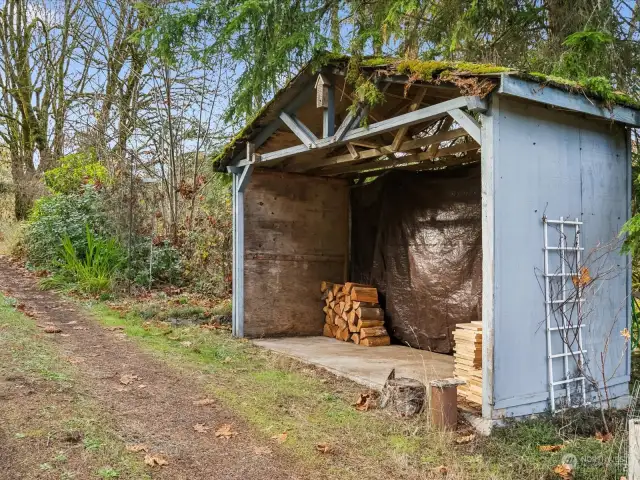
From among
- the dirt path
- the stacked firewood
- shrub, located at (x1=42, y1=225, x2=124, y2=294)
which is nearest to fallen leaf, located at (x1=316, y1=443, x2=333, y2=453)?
the dirt path

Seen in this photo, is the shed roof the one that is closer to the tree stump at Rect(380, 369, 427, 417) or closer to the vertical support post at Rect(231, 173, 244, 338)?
the vertical support post at Rect(231, 173, 244, 338)

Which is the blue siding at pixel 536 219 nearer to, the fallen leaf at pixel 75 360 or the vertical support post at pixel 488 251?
the vertical support post at pixel 488 251

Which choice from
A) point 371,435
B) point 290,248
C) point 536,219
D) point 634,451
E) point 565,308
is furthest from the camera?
point 290,248

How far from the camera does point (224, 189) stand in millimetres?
10203

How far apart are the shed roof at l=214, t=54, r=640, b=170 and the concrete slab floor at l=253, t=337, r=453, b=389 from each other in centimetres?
260

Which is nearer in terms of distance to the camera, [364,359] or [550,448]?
[550,448]

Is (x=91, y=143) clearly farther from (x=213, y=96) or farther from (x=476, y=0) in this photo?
(x=476, y=0)

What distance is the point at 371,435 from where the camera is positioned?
3.82 m

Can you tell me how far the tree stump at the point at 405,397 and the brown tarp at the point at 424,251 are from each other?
7.25 ft

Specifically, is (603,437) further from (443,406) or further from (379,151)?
(379,151)

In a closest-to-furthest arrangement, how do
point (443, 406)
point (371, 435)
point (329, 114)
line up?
point (371, 435) → point (443, 406) → point (329, 114)

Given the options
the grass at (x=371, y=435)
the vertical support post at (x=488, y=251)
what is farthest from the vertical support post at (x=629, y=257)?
the vertical support post at (x=488, y=251)

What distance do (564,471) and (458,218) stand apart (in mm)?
3665

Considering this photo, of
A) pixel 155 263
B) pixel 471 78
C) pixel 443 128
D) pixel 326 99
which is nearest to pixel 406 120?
pixel 471 78
